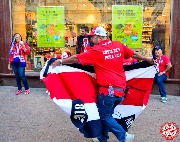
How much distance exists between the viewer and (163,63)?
310 inches

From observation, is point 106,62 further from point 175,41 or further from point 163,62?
point 175,41

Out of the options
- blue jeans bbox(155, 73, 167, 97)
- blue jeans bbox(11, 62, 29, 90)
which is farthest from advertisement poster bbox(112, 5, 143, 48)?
blue jeans bbox(11, 62, 29, 90)

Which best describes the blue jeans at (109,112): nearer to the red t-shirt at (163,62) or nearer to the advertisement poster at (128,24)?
the red t-shirt at (163,62)

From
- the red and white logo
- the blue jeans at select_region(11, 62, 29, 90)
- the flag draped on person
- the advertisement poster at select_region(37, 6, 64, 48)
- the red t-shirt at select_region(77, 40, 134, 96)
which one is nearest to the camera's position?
the red t-shirt at select_region(77, 40, 134, 96)

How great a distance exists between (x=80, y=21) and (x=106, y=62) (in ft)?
16.1

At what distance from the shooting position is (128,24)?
8.84 m

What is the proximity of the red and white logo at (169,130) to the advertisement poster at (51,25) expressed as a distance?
4325mm

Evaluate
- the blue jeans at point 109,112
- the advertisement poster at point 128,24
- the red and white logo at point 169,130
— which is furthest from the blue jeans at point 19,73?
the blue jeans at point 109,112

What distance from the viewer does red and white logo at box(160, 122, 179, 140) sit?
549cm

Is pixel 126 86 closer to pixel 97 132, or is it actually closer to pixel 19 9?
pixel 97 132

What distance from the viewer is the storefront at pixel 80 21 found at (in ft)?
28.4

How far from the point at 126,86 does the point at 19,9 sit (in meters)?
5.57

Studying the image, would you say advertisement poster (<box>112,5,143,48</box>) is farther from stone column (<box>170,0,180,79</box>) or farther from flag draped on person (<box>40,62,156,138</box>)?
flag draped on person (<box>40,62,156,138</box>)

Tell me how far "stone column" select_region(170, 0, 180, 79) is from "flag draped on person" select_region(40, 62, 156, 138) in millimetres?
3575
